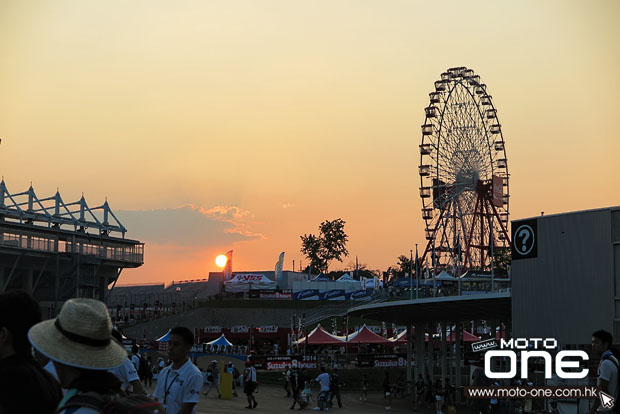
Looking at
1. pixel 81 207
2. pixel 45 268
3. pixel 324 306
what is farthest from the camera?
pixel 324 306

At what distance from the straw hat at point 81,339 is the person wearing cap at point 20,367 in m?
0.40

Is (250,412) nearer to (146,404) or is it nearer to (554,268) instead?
(554,268)

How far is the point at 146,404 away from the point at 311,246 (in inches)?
6089

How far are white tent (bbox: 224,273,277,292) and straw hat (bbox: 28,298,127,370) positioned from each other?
337 ft

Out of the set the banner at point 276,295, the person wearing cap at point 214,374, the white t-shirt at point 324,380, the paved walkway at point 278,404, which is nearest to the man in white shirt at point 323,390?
the white t-shirt at point 324,380

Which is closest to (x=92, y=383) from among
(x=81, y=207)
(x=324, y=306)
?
(x=81, y=207)

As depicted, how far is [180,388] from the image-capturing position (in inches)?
366

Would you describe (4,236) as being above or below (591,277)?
above

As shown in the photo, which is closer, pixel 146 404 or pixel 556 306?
pixel 146 404

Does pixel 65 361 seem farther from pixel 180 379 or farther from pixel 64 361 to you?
pixel 180 379

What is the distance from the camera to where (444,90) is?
77.4 m

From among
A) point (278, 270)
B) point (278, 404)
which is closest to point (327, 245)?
point (278, 270)

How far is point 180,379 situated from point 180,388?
96 mm

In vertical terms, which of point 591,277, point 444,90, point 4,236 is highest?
point 444,90
